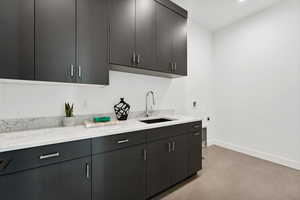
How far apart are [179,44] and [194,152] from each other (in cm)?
176

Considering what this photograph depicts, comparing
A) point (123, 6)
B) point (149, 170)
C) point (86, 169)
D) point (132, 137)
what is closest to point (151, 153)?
point (149, 170)

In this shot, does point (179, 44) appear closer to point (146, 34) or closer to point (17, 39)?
point (146, 34)

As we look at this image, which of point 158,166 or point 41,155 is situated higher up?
point 41,155

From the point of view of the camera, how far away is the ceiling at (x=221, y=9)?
266cm

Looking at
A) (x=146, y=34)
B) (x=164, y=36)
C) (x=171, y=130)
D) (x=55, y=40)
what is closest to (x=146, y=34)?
(x=146, y=34)

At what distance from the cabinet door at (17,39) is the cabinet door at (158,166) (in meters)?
1.40

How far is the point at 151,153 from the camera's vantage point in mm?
1701

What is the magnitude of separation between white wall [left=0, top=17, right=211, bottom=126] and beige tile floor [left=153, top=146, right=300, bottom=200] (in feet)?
4.15

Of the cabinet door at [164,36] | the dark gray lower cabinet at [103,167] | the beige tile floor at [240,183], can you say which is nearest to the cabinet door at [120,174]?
the dark gray lower cabinet at [103,167]

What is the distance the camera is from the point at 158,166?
1.77 m

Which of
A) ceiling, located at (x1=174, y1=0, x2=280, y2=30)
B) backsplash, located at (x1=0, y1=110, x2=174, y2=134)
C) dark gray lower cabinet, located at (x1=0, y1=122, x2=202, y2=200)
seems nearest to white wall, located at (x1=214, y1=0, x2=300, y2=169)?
ceiling, located at (x1=174, y1=0, x2=280, y2=30)

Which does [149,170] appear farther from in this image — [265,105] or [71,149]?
[265,105]

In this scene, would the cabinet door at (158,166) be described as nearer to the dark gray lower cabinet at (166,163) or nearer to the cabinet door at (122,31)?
the dark gray lower cabinet at (166,163)

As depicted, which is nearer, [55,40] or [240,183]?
[55,40]
